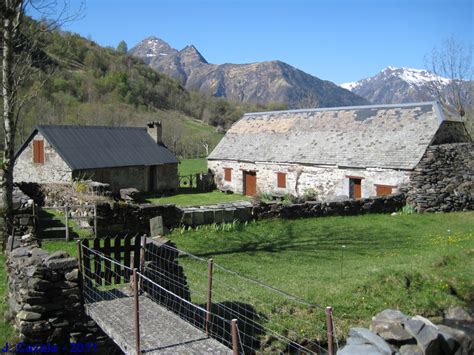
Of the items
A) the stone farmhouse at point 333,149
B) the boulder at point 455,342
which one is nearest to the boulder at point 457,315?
the boulder at point 455,342

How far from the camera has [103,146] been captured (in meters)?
30.7

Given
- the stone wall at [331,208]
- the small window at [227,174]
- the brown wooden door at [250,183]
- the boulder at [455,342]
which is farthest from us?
the small window at [227,174]

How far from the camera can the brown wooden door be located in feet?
108

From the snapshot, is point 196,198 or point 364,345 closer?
point 364,345

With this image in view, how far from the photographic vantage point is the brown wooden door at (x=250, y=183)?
3281 centimetres

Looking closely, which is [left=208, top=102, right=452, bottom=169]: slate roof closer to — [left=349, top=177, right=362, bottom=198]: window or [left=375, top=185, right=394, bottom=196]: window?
[left=349, top=177, right=362, bottom=198]: window

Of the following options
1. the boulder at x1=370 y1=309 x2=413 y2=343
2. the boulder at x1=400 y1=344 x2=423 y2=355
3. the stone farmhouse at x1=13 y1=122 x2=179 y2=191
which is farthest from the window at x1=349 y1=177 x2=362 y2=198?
the boulder at x1=400 y1=344 x2=423 y2=355

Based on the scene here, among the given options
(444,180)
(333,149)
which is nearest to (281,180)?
(333,149)

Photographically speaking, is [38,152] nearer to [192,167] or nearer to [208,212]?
[208,212]

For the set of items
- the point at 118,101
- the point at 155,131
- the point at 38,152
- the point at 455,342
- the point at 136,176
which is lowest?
the point at 455,342

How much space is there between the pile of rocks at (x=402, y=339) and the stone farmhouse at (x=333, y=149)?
17.2 m

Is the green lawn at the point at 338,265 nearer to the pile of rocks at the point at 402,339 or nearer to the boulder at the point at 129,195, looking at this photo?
the pile of rocks at the point at 402,339

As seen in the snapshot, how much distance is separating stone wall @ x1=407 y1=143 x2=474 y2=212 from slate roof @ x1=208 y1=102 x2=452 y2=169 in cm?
71

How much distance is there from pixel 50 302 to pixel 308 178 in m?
22.9
